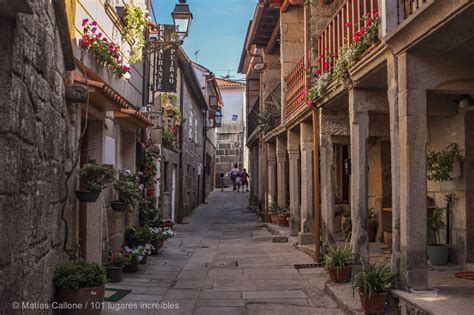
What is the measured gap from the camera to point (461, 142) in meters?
6.95

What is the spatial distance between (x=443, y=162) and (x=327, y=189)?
1962 mm

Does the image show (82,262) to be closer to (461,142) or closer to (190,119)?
(461,142)

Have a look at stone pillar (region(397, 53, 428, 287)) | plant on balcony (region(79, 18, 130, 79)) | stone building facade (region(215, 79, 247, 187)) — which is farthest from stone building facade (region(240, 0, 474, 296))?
stone building facade (region(215, 79, 247, 187))

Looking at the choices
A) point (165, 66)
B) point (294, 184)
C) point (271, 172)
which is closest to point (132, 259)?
point (294, 184)

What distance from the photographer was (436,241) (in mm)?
7418

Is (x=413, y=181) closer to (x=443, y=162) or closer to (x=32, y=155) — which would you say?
(x=443, y=162)

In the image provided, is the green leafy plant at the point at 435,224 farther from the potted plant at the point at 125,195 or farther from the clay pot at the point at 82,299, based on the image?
A: the clay pot at the point at 82,299

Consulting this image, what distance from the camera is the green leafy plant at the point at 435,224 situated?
7133mm

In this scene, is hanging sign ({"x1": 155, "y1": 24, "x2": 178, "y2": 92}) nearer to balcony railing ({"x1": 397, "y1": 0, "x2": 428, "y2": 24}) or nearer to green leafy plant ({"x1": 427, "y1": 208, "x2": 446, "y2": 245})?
green leafy plant ({"x1": 427, "y1": 208, "x2": 446, "y2": 245})

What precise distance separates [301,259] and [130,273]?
313cm

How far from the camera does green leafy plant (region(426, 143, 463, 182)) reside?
6.98 metres

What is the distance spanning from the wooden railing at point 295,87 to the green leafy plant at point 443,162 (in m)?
3.10

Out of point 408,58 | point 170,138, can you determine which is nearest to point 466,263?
point 408,58

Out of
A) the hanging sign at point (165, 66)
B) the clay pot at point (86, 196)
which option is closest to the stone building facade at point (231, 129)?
the hanging sign at point (165, 66)
